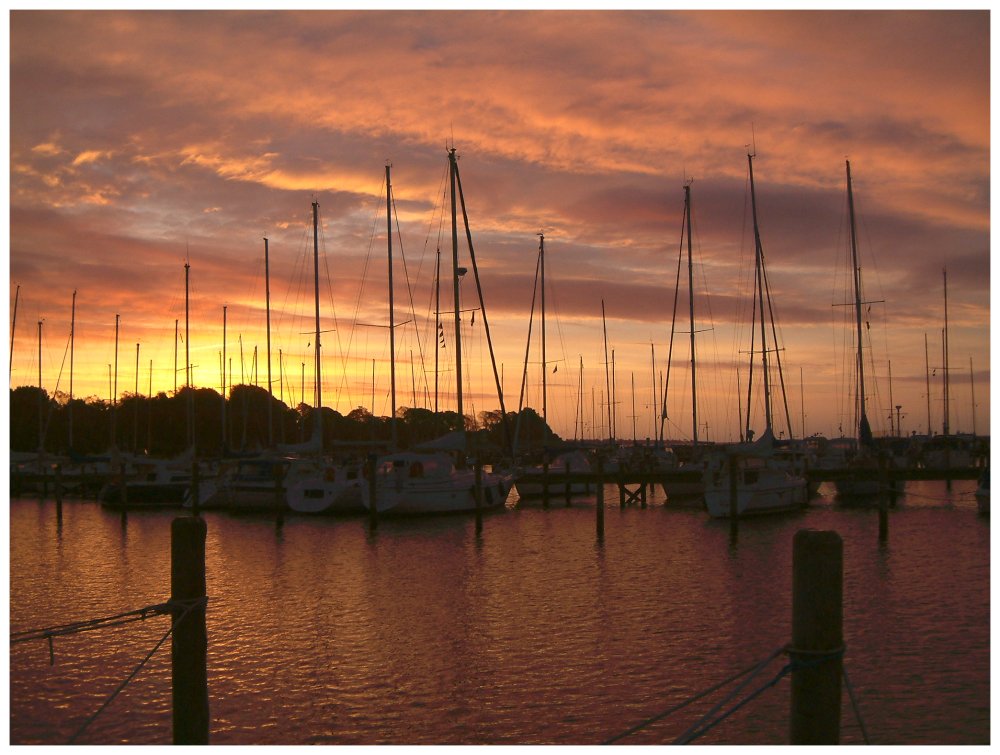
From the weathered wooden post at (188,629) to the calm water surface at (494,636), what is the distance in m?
4.49

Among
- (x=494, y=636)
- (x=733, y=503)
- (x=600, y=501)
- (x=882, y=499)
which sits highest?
(x=882, y=499)

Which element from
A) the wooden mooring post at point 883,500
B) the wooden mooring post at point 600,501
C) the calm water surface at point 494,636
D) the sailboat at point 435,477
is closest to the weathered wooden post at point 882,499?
the wooden mooring post at point 883,500

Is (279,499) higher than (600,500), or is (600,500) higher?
(600,500)

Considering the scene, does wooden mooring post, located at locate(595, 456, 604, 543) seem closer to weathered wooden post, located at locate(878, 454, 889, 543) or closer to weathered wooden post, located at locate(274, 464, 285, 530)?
weathered wooden post, located at locate(878, 454, 889, 543)

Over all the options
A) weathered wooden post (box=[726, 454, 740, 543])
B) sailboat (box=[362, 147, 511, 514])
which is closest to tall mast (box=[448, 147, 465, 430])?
sailboat (box=[362, 147, 511, 514])

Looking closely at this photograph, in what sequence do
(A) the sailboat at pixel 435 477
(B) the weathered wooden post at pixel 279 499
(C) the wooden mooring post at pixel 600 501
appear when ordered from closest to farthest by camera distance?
(C) the wooden mooring post at pixel 600 501, (B) the weathered wooden post at pixel 279 499, (A) the sailboat at pixel 435 477

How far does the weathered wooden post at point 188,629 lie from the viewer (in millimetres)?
8898

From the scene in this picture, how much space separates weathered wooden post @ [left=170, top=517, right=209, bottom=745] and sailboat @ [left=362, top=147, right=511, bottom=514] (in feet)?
111

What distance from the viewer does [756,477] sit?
145 feet

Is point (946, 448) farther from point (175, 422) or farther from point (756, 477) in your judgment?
point (175, 422)

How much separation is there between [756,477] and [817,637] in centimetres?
3814

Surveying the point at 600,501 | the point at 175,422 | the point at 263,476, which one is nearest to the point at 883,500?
the point at 600,501

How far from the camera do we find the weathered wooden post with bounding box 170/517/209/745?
29.2 feet

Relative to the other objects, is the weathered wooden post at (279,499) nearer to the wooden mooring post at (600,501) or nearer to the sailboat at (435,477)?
the sailboat at (435,477)
